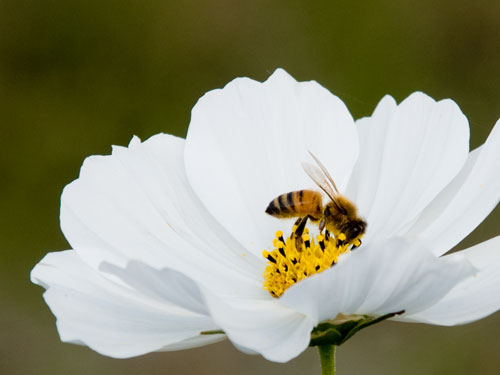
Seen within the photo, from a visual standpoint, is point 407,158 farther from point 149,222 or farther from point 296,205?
point 149,222

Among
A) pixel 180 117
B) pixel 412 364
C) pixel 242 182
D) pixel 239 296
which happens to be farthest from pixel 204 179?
pixel 180 117

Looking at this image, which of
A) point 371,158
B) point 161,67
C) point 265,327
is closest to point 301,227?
point 371,158

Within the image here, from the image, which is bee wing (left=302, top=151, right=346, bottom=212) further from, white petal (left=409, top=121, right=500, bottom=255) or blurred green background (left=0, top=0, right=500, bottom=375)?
blurred green background (left=0, top=0, right=500, bottom=375)

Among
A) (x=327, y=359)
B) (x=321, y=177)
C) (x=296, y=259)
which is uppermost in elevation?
(x=321, y=177)

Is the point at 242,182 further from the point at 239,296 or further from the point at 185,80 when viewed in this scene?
the point at 185,80

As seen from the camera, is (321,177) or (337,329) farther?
(321,177)
